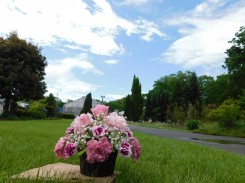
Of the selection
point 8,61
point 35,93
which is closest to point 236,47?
point 35,93

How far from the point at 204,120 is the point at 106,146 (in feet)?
103

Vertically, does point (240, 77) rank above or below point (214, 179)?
above

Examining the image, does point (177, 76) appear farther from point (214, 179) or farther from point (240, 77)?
point (214, 179)

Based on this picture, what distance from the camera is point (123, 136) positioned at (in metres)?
2.92

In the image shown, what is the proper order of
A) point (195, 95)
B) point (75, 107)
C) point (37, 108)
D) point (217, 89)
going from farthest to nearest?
point (75, 107) < point (217, 89) < point (195, 95) < point (37, 108)

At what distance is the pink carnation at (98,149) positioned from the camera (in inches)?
105

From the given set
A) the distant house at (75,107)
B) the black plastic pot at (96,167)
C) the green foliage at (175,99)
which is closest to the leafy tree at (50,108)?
the green foliage at (175,99)

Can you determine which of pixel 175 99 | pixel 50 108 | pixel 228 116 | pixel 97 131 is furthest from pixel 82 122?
pixel 175 99

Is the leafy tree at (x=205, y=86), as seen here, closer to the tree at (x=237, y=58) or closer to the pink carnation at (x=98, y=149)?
the tree at (x=237, y=58)

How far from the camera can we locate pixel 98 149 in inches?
107

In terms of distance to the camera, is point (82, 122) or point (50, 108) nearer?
point (82, 122)

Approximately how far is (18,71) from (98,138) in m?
28.5

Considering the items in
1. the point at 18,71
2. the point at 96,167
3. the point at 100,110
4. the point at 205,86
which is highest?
the point at 205,86

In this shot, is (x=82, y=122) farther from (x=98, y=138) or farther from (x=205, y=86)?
(x=205, y=86)
